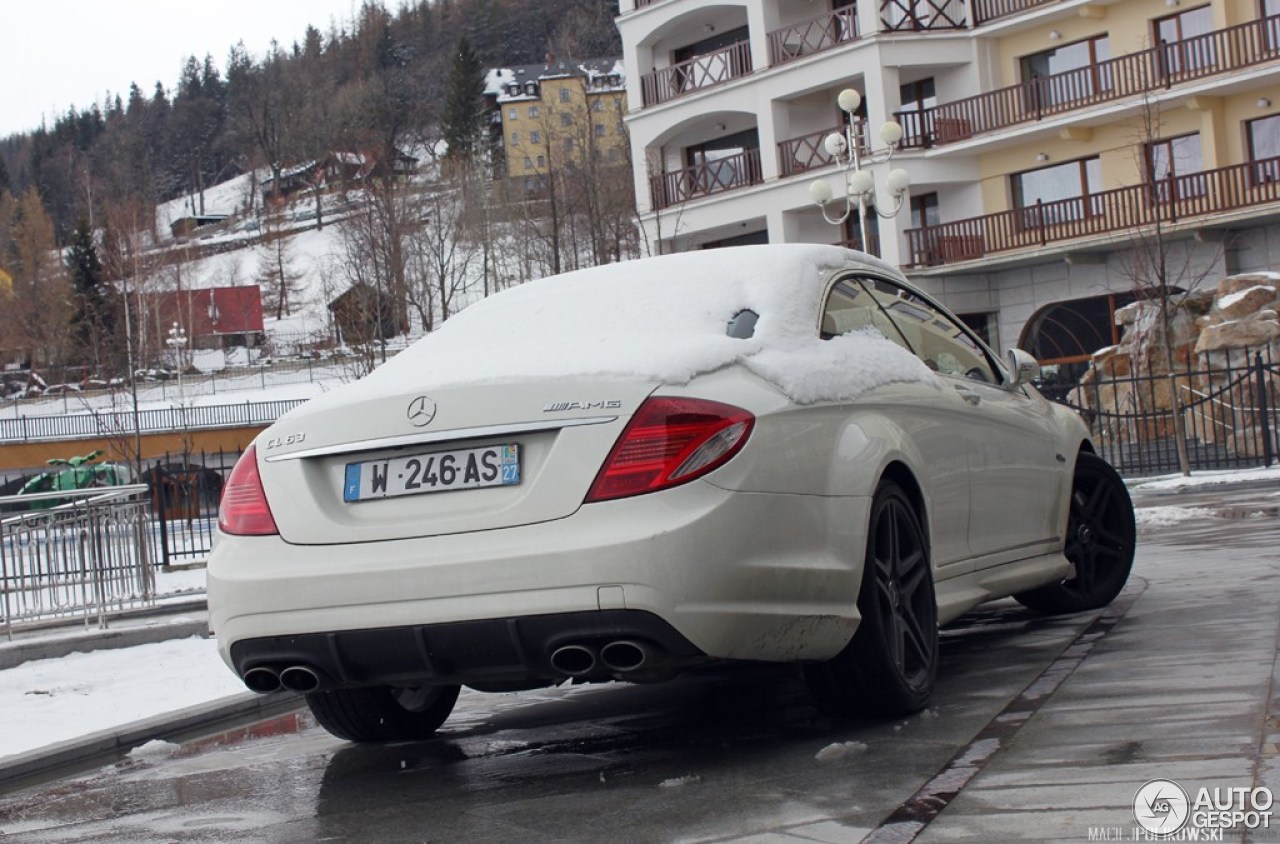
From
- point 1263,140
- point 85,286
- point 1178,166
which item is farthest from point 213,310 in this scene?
point 1263,140

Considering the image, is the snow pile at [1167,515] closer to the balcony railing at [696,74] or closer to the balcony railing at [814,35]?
the balcony railing at [814,35]

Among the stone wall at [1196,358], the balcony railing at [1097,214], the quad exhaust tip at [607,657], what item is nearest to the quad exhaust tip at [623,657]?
the quad exhaust tip at [607,657]

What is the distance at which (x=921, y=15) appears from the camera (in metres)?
42.2

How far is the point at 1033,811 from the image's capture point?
12.0ft

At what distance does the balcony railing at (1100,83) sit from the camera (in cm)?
3609

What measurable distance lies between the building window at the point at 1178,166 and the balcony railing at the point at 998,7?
4834mm

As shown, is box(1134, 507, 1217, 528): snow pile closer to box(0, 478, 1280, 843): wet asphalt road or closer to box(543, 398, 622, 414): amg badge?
box(0, 478, 1280, 843): wet asphalt road

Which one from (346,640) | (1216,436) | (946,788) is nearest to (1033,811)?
(946,788)

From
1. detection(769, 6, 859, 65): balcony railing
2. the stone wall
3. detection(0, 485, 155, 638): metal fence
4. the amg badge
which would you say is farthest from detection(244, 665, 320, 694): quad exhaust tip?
detection(769, 6, 859, 65): balcony railing

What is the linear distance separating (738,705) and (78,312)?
100962 millimetres

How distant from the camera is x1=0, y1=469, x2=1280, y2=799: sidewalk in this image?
6398mm

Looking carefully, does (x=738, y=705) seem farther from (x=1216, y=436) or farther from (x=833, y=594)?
(x=1216, y=436)

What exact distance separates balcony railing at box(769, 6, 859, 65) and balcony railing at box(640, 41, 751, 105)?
1304 millimetres

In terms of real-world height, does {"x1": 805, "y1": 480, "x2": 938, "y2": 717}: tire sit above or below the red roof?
below
